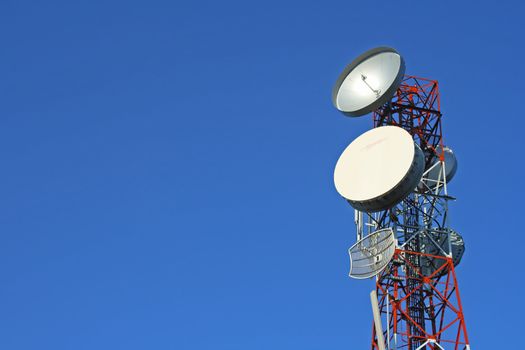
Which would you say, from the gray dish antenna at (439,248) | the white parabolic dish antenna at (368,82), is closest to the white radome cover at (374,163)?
the white parabolic dish antenna at (368,82)

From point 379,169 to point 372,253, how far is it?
16.9ft

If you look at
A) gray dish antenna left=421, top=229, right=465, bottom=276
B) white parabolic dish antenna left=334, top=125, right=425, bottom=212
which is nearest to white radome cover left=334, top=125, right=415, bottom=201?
white parabolic dish antenna left=334, top=125, right=425, bottom=212

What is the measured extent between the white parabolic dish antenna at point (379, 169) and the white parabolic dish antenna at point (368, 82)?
288 cm

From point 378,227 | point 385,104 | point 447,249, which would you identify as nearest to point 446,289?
point 447,249

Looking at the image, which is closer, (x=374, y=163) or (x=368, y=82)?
(x=374, y=163)

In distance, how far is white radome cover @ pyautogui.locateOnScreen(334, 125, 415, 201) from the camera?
49.2 metres

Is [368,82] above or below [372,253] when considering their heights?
above

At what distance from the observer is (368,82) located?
56.4 meters

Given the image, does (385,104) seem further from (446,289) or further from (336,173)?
(446,289)

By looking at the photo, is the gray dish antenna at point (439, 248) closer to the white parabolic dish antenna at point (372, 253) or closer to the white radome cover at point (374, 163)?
the white parabolic dish antenna at point (372, 253)

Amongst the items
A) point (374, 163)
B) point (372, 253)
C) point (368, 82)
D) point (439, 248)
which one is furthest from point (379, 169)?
point (368, 82)

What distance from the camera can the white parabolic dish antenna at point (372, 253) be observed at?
4909 cm

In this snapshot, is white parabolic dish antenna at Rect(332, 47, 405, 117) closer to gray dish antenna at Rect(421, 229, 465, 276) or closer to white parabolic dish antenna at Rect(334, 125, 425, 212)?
white parabolic dish antenna at Rect(334, 125, 425, 212)

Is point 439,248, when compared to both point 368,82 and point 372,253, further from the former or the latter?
point 368,82
